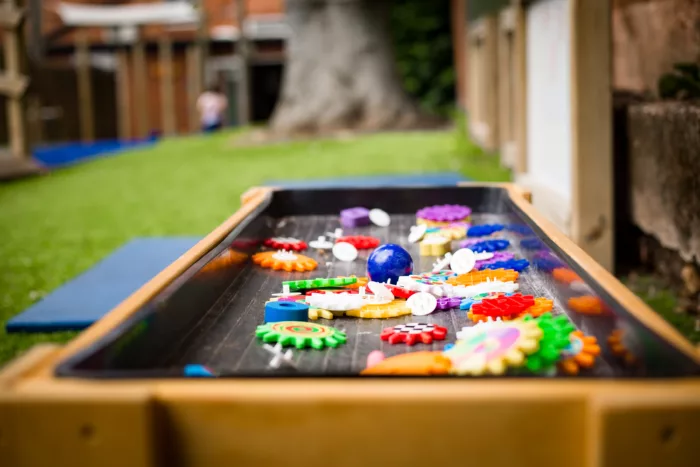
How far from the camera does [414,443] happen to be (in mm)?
908

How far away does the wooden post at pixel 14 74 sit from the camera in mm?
6574

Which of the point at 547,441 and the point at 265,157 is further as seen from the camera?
the point at 265,157

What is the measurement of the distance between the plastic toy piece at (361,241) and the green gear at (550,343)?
939 mm

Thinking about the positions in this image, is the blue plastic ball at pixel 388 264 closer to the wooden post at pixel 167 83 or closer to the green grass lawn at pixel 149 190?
the green grass lawn at pixel 149 190

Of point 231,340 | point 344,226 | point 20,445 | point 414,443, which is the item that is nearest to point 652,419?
point 414,443

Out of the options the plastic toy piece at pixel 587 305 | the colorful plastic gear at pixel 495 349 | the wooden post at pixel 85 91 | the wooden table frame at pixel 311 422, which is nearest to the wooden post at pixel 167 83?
the wooden post at pixel 85 91

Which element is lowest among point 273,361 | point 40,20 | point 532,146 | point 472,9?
point 273,361

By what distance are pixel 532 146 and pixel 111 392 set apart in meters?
3.16

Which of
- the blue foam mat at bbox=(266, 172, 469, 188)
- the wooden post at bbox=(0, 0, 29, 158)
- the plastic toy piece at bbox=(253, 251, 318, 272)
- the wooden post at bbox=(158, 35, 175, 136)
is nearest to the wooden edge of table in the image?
the plastic toy piece at bbox=(253, 251, 318, 272)

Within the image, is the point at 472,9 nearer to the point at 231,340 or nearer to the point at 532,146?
the point at 532,146

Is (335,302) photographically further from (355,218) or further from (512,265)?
(355,218)

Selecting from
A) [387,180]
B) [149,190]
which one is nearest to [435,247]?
[387,180]

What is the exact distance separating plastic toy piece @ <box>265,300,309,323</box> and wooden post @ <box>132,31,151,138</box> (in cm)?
1131

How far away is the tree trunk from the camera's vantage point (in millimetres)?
8219
